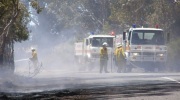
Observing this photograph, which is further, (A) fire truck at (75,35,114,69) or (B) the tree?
(A) fire truck at (75,35,114,69)

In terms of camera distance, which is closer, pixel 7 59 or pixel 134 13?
pixel 7 59

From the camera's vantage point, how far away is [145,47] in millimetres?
32719

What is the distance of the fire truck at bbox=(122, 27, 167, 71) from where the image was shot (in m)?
32.6

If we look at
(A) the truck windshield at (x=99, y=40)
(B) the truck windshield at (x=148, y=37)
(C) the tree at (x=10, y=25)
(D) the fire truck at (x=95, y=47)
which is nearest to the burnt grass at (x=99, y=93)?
(C) the tree at (x=10, y=25)

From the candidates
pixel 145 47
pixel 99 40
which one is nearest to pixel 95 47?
pixel 99 40

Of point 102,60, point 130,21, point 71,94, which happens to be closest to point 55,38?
point 130,21

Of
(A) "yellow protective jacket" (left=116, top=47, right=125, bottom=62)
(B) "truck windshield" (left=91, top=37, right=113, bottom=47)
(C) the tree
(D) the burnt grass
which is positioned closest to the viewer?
(D) the burnt grass

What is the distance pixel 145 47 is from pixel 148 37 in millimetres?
630

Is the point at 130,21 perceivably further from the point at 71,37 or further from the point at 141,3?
the point at 71,37

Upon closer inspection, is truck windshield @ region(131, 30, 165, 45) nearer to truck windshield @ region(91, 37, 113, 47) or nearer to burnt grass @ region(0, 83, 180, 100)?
truck windshield @ region(91, 37, 113, 47)

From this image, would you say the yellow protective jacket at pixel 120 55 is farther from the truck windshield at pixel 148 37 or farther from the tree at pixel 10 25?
the tree at pixel 10 25

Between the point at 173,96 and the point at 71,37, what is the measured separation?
6057cm

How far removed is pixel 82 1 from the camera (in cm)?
6500

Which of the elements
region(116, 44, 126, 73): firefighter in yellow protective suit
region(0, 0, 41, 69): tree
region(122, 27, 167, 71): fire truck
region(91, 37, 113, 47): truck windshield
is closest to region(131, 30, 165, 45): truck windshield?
region(122, 27, 167, 71): fire truck
